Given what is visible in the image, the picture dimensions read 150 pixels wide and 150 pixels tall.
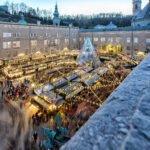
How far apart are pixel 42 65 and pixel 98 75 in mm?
11620

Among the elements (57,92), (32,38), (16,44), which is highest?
(32,38)

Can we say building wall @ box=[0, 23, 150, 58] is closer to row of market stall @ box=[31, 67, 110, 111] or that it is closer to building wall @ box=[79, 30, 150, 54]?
building wall @ box=[79, 30, 150, 54]

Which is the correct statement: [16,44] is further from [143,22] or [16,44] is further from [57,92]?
[143,22]

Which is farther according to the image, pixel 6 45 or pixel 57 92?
pixel 6 45

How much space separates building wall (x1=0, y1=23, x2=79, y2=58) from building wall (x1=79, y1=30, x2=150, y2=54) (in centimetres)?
676

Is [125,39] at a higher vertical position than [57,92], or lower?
higher

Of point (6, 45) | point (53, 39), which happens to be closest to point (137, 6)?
point (53, 39)

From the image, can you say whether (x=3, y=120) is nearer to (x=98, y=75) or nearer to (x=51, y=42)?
(x=98, y=75)

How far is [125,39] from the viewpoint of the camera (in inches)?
1357

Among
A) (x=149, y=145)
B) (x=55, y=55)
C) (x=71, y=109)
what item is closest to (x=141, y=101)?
(x=149, y=145)

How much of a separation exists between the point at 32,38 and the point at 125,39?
2316cm

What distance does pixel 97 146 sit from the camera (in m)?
0.84

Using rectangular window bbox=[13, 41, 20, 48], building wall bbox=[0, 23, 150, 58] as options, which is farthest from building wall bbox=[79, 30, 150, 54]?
rectangular window bbox=[13, 41, 20, 48]

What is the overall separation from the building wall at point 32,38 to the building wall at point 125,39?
6758 millimetres
